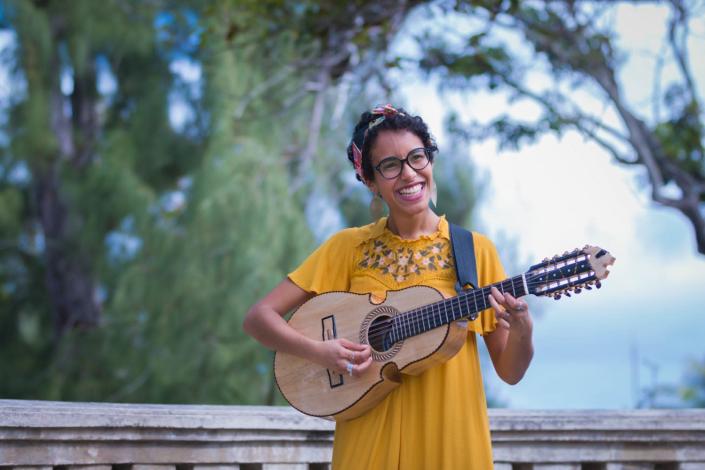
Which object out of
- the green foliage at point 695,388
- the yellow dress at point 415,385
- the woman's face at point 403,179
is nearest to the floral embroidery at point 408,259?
the yellow dress at point 415,385

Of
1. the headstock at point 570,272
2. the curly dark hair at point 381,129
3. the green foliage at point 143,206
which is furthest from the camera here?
the green foliage at point 143,206

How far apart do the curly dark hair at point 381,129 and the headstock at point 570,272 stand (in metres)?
0.51

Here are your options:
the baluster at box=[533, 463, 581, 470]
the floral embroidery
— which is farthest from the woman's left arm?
the baluster at box=[533, 463, 581, 470]

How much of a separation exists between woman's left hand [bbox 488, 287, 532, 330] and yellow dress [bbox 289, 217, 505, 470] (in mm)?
161

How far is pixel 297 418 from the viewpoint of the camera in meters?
2.95

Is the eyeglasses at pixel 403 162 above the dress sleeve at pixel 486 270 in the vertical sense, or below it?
above

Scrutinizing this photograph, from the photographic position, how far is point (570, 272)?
2117 mm

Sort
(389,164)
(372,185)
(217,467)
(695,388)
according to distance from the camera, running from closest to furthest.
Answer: (389,164) → (372,185) → (217,467) → (695,388)

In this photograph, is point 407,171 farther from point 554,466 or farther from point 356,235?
point 554,466

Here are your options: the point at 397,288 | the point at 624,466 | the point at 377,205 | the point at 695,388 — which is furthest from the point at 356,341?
the point at 695,388

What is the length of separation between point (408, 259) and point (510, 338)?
37cm

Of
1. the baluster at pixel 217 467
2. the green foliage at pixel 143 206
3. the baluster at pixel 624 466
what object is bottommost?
the baluster at pixel 624 466

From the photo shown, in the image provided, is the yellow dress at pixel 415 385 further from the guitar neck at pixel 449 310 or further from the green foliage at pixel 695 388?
the green foliage at pixel 695 388

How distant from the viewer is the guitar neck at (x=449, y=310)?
7.16 ft
